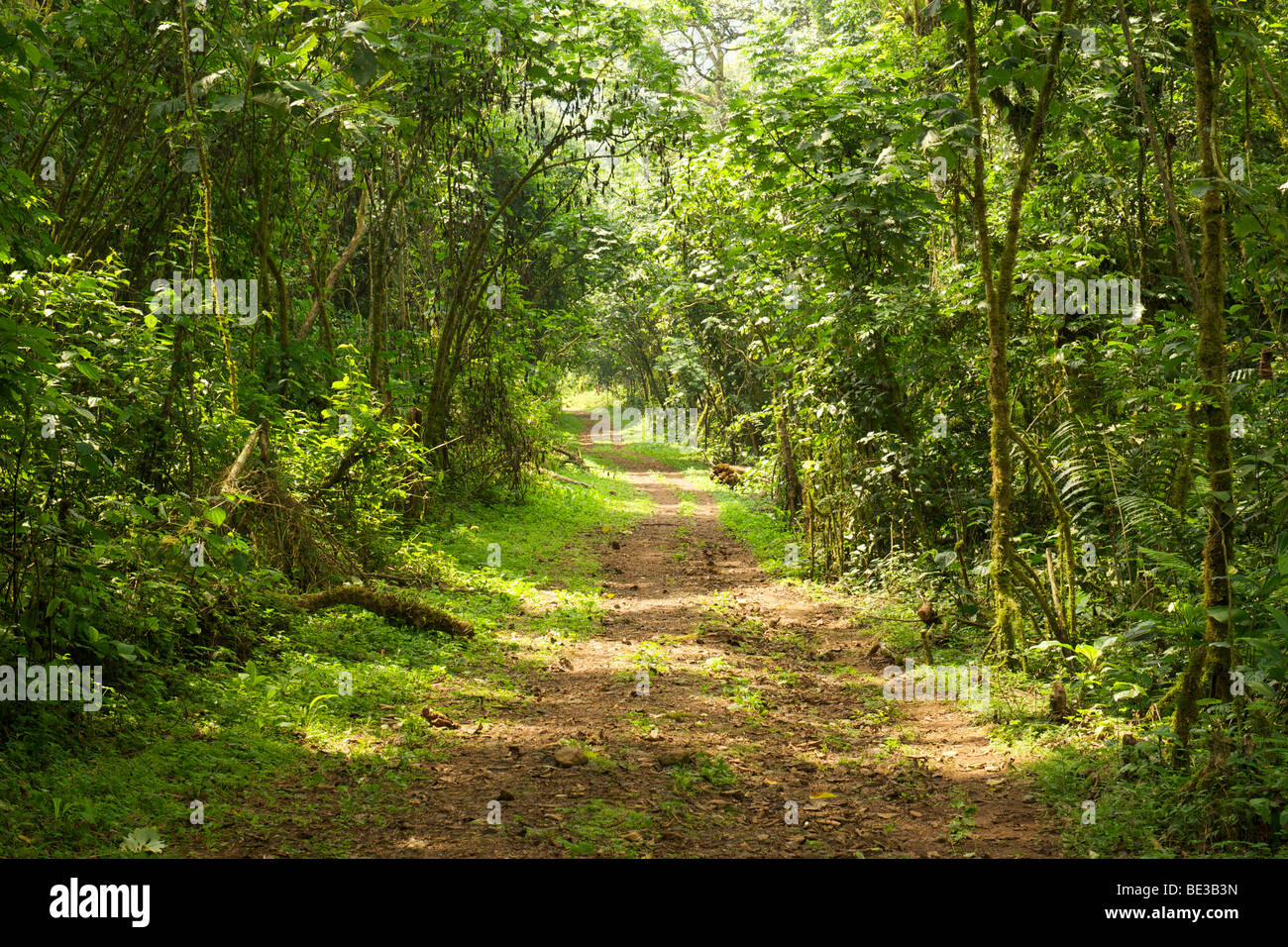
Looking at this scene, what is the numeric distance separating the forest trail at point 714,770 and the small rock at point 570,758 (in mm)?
29

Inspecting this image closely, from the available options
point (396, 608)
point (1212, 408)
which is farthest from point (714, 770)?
point (396, 608)

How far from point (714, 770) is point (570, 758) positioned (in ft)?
2.55

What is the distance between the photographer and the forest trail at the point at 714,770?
12.6 feet

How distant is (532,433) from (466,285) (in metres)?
3.74

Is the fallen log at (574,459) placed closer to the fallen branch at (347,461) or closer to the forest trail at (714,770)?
the fallen branch at (347,461)

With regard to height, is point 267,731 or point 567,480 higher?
point 567,480

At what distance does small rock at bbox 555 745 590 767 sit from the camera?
476cm

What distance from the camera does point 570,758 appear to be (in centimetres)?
479

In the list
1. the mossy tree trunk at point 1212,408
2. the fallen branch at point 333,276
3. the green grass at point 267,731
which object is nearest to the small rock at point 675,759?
the green grass at point 267,731

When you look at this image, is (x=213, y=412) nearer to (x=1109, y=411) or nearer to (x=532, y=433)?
(x=1109, y=411)

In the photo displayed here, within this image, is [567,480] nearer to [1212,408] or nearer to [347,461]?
[347,461]

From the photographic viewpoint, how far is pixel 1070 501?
615cm

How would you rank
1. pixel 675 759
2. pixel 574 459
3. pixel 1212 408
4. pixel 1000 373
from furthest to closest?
1. pixel 574 459
2. pixel 1000 373
3. pixel 675 759
4. pixel 1212 408
